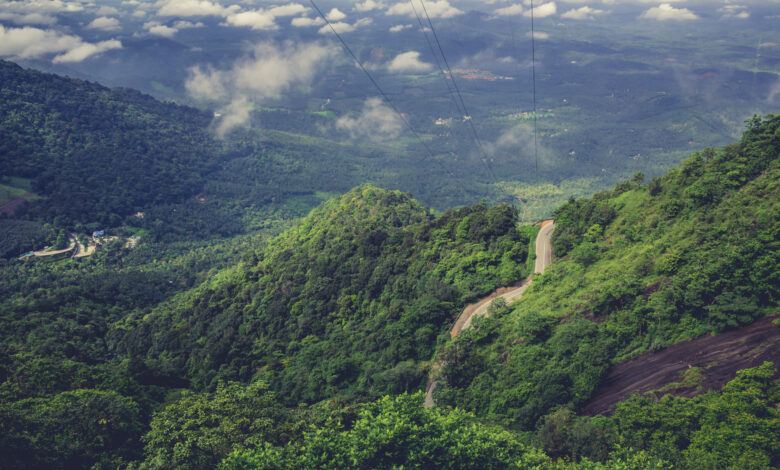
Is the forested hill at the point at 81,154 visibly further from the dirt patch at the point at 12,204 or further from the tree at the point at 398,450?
the tree at the point at 398,450

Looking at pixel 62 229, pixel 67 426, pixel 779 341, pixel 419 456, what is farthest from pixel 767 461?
pixel 62 229

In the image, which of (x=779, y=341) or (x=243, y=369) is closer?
(x=779, y=341)

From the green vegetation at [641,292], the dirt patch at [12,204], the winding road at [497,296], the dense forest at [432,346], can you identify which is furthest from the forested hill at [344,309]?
the dirt patch at [12,204]

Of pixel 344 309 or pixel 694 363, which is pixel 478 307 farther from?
pixel 694 363

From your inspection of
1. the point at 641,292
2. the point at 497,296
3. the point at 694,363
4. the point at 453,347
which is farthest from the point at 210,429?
the point at 641,292

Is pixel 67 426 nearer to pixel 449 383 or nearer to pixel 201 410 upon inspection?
pixel 201 410

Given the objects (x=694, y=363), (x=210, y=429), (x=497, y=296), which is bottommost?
(x=497, y=296)
